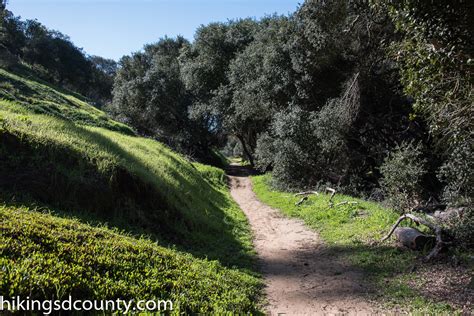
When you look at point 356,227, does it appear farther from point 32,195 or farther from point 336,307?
point 32,195

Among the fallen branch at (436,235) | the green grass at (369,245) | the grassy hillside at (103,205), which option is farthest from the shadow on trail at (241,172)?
the fallen branch at (436,235)

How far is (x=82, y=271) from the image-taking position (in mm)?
4016

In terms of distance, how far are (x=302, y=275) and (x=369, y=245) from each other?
2.40m

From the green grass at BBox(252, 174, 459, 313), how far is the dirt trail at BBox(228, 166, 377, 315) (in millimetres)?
351

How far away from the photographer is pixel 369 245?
892cm

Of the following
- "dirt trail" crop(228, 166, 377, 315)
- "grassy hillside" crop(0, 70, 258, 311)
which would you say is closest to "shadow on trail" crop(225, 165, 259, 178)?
"dirt trail" crop(228, 166, 377, 315)

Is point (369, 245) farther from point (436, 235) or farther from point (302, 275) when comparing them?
point (302, 275)

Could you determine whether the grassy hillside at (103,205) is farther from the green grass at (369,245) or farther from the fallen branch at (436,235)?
the fallen branch at (436,235)

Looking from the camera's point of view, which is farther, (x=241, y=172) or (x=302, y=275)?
(x=241, y=172)

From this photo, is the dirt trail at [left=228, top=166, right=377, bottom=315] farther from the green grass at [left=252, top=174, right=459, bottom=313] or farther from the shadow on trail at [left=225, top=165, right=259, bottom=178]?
the shadow on trail at [left=225, top=165, right=259, bottom=178]

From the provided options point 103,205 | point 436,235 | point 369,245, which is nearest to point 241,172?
→ point 369,245

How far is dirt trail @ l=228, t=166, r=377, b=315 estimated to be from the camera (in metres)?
5.94

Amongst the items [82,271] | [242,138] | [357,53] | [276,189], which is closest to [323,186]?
[276,189]

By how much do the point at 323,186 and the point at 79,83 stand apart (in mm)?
50549
